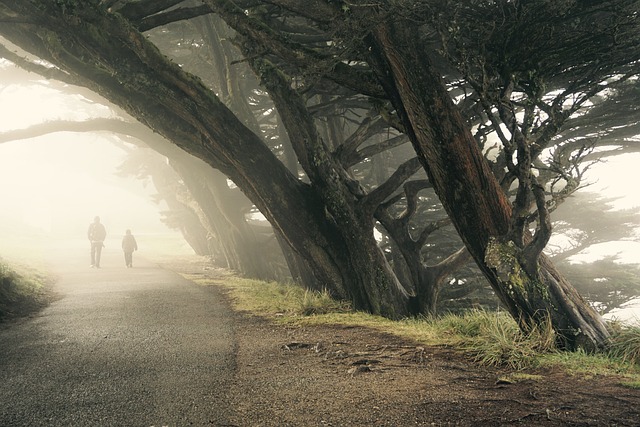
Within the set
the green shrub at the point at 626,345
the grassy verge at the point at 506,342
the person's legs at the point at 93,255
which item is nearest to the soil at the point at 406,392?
the grassy verge at the point at 506,342

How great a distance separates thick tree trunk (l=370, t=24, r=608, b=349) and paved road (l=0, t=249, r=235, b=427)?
3.13m

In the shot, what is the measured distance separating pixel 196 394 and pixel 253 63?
563 cm

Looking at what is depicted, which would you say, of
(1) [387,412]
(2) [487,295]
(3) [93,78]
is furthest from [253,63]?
(2) [487,295]

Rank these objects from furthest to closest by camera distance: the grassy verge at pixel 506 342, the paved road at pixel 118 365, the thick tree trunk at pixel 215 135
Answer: the thick tree trunk at pixel 215 135
the grassy verge at pixel 506 342
the paved road at pixel 118 365

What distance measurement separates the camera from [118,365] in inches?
168

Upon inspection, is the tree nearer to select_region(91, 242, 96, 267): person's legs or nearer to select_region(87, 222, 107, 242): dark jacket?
select_region(87, 222, 107, 242): dark jacket

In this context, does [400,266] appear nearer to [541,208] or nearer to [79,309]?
[541,208]

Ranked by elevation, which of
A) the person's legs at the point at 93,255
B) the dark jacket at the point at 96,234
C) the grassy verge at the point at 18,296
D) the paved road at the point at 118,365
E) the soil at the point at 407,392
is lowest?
the soil at the point at 407,392

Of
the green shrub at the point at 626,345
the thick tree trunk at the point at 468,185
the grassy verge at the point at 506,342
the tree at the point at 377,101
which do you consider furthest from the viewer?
the thick tree trunk at the point at 468,185

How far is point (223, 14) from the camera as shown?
19.9 ft

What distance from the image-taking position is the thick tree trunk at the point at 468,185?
15.8 feet

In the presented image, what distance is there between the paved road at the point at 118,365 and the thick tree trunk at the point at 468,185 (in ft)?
10.3

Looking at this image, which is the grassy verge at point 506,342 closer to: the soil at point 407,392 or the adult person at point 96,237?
the soil at point 407,392

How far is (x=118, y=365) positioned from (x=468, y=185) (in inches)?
165
